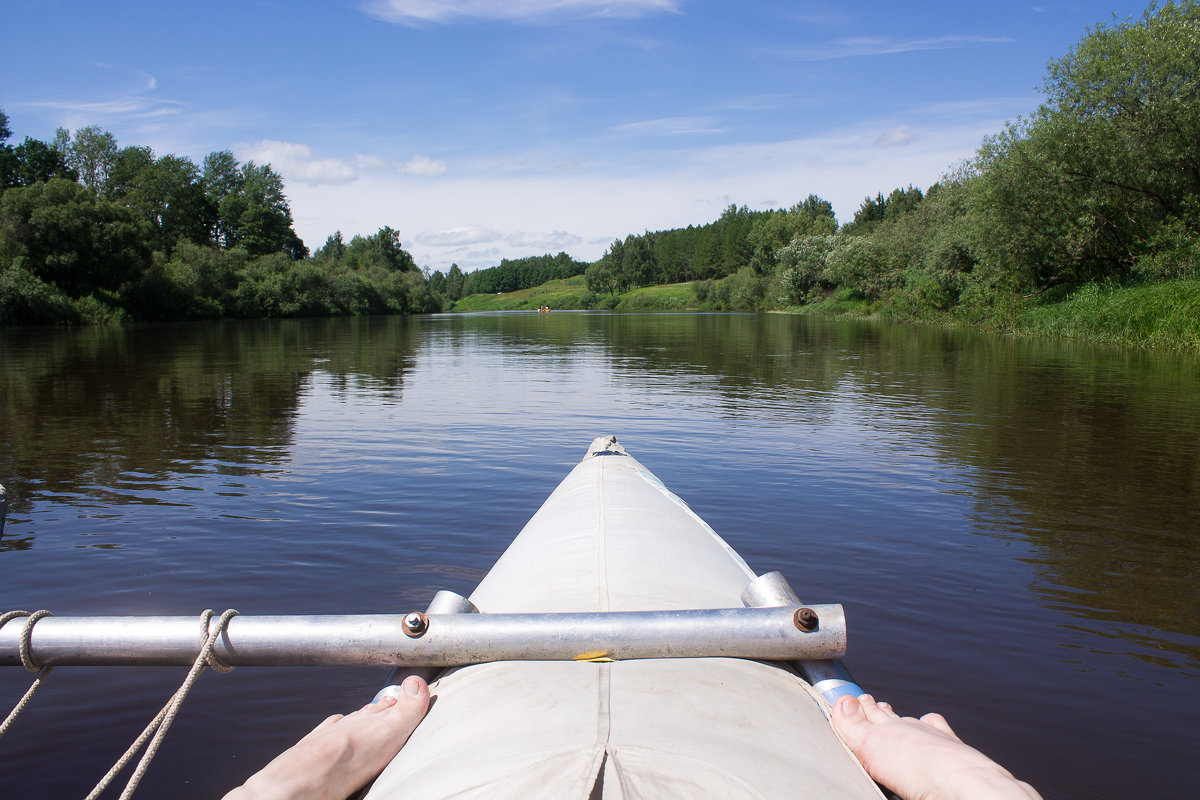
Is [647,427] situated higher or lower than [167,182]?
lower

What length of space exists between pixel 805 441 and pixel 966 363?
38.6ft

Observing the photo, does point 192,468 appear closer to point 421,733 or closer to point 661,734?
point 421,733

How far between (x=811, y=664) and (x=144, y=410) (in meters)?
12.9

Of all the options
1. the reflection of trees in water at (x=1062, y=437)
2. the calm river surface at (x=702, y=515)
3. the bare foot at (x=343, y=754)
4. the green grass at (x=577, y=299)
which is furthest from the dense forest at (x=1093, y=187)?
the green grass at (x=577, y=299)

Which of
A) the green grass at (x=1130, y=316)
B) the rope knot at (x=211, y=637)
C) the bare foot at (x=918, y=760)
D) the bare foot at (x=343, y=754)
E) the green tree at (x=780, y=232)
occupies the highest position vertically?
the green tree at (x=780, y=232)

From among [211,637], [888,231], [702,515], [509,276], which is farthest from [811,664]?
[509,276]

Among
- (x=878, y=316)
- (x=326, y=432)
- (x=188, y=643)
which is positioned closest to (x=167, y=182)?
(x=878, y=316)

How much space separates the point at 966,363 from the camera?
1988 centimetres

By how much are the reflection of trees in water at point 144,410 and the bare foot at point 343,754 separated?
5.29 metres

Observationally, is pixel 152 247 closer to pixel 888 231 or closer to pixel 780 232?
pixel 888 231

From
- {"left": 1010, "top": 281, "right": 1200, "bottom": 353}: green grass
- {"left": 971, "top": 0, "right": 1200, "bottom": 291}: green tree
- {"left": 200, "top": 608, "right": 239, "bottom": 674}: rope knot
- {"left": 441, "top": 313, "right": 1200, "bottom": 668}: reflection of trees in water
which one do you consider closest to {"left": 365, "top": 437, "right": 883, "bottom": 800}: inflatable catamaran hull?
{"left": 200, "top": 608, "right": 239, "bottom": 674}: rope knot

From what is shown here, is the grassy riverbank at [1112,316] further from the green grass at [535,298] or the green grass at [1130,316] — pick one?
the green grass at [535,298]

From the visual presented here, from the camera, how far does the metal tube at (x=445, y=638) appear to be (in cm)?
247

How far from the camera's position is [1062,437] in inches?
402
